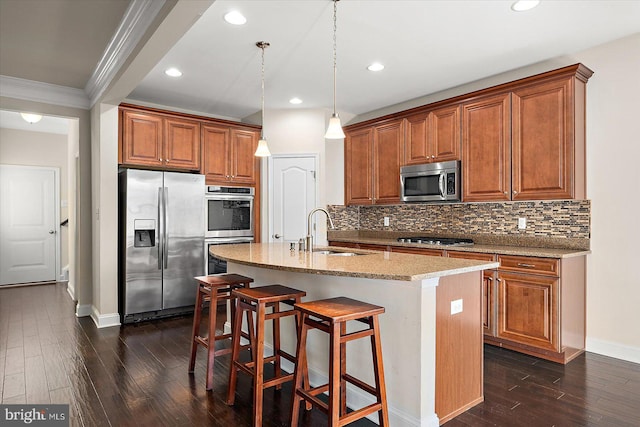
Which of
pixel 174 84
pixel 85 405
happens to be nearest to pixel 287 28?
pixel 174 84

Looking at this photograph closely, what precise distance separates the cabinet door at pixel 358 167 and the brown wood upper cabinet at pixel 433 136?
0.62m

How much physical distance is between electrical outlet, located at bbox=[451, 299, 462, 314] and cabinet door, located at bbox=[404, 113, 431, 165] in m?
2.47

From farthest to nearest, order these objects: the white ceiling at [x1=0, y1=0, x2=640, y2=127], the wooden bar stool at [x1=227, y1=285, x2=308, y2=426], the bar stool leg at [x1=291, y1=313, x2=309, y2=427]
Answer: the white ceiling at [x1=0, y1=0, x2=640, y2=127] → the wooden bar stool at [x1=227, y1=285, x2=308, y2=426] → the bar stool leg at [x1=291, y1=313, x2=309, y2=427]


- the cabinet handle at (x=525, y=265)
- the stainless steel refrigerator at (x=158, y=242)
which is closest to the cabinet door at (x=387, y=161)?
the cabinet handle at (x=525, y=265)

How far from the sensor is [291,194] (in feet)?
17.5

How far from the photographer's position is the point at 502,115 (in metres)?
3.78

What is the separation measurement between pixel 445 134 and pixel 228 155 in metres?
2.69

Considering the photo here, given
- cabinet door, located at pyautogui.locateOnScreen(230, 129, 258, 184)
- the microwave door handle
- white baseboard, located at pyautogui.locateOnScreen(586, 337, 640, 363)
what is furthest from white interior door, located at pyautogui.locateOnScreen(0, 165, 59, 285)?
white baseboard, located at pyautogui.locateOnScreen(586, 337, 640, 363)

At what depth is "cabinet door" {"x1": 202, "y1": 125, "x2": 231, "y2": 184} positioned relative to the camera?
Result: 16.1ft

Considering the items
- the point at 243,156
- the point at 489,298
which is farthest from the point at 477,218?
the point at 243,156

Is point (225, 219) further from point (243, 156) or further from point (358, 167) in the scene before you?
point (358, 167)

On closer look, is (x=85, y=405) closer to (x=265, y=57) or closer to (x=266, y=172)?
(x=265, y=57)

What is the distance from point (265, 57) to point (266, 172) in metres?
2.00

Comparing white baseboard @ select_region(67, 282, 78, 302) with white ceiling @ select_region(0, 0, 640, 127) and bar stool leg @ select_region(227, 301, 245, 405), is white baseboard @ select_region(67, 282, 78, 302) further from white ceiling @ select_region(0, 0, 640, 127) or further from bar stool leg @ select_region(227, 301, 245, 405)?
bar stool leg @ select_region(227, 301, 245, 405)
